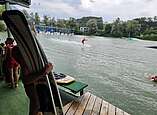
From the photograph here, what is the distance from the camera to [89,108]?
17.8 feet

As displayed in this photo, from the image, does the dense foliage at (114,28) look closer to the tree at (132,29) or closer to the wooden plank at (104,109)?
the tree at (132,29)

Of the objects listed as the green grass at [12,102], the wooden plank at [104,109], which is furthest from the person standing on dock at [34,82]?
the wooden plank at [104,109]

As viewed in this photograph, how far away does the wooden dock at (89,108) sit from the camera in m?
5.17

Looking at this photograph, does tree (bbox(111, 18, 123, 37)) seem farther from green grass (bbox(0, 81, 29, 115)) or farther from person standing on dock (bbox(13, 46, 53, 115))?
person standing on dock (bbox(13, 46, 53, 115))

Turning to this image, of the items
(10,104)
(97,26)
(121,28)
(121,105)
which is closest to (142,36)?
(121,28)

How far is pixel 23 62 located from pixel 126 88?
11916 millimetres

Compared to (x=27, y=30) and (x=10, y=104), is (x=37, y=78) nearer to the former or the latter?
(x=27, y=30)

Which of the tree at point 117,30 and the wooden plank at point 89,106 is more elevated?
the tree at point 117,30

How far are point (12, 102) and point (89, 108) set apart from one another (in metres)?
1.73

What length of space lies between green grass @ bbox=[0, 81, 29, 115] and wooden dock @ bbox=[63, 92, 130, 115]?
0.93 m

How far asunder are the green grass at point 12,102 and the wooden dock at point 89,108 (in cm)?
93

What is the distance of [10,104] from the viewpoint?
17.2ft

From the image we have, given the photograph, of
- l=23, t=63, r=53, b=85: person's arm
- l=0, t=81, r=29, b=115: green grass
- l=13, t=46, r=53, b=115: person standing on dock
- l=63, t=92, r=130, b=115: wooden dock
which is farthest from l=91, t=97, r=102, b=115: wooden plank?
l=23, t=63, r=53, b=85: person's arm

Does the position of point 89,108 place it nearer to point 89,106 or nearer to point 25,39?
point 89,106
